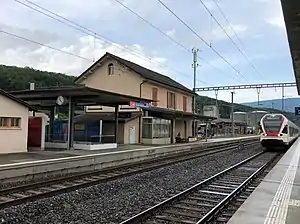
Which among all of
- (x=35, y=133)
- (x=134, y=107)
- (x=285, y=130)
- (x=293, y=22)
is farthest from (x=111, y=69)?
(x=293, y=22)

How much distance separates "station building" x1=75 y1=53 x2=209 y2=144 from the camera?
3130cm

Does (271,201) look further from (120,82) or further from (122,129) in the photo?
(120,82)

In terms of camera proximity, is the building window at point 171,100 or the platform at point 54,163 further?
the building window at point 171,100

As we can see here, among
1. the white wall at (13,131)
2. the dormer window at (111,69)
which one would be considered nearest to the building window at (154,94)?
the dormer window at (111,69)

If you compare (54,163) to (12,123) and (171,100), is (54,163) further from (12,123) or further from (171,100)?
(171,100)

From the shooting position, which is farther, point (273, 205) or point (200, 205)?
point (200, 205)

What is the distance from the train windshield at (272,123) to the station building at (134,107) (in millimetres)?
8430

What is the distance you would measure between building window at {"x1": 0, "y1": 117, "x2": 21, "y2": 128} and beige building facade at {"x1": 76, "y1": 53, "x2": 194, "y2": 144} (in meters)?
12.2

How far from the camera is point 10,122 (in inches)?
731

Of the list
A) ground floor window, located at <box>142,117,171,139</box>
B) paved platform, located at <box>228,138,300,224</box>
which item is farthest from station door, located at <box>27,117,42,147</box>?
paved platform, located at <box>228,138,300,224</box>

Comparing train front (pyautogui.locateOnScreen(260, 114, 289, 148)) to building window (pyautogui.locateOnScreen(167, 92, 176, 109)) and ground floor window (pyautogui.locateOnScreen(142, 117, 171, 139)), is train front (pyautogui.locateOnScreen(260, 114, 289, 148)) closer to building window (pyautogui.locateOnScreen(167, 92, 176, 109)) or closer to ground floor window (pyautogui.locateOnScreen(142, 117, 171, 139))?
ground floor window (pyautogui.locateOnScreen(142, 117, 171, 139))

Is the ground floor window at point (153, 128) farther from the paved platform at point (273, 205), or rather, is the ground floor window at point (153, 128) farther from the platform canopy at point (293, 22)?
the platform canopy at point (293, 22)

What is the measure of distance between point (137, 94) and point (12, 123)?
16380 millimetres

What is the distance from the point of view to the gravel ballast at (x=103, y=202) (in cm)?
780
